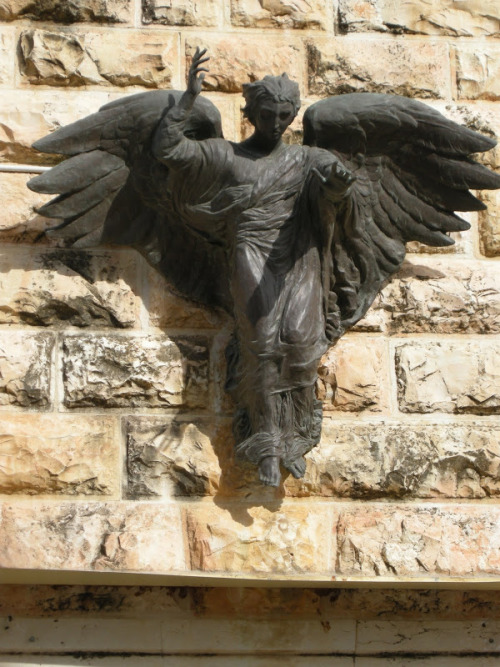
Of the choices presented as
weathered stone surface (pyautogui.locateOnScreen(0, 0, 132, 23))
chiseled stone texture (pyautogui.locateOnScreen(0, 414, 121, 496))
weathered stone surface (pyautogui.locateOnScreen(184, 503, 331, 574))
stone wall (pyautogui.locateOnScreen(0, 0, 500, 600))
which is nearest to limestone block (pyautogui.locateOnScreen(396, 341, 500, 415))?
stone wall (pyautogui.locateOnScreen(0, 0, 500, 600))

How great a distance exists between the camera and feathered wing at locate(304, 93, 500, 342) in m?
4.67

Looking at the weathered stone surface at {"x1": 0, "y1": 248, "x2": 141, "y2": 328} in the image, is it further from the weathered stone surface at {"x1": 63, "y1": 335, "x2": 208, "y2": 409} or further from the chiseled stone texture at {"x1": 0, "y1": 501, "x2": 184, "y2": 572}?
the chiseled stone texture at {"x1": 0, "y1": 501, "x2": 184, "y2": 572}

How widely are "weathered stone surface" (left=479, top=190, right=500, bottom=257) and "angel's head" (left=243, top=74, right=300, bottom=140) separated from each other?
890 mm

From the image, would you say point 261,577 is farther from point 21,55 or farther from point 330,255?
point 21,55

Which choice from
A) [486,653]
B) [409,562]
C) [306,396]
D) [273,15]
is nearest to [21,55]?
[273,15]

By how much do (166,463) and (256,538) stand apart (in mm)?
391

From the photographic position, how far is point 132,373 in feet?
15.3

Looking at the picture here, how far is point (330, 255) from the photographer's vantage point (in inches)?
181

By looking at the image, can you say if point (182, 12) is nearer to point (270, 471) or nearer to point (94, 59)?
point (94, 59)

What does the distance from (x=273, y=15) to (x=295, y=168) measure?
0.77 metres

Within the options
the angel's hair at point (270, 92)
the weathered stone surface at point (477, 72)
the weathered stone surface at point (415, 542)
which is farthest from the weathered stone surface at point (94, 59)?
the weathered stone surface at point (415, 542)

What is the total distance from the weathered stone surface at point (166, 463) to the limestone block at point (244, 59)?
1.27 metres

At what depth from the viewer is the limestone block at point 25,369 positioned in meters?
4.59

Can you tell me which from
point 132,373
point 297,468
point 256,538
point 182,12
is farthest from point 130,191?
point 256,538
